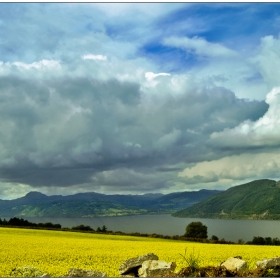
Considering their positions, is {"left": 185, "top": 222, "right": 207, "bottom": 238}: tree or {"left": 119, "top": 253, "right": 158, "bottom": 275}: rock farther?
{"left": 185, "top": 222, "right": 207, "bottom": 238}: tree

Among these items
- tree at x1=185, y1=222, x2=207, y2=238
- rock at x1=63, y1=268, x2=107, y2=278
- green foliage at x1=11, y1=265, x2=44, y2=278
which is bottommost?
tree at x1=185, y1=222, x2=207, y2=238

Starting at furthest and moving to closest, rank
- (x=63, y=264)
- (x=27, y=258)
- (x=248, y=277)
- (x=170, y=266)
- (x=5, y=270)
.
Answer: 1. (x=27, y=258)
2. (x=63, y=264)
3. (x=5, y=270)
4. (x=170, y=266)
5. (x=248, y=277)

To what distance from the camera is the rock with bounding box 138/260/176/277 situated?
16.1 meters

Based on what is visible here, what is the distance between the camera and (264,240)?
74000 millimetres

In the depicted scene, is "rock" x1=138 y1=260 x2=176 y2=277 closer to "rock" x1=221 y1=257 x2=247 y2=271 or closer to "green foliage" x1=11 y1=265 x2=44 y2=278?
"rock" x1=221 y1=257 x2=247 y2=271

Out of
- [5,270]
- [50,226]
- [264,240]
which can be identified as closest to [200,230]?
[264,240]

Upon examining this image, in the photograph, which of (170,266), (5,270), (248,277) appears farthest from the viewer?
(5,270)

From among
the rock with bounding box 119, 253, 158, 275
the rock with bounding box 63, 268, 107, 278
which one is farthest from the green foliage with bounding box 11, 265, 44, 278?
the rock with bounding box 119, 253, 158, 275

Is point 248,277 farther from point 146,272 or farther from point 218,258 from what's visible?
point 218,258

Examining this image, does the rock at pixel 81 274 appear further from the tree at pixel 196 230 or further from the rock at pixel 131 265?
the tree at pixel 196 230

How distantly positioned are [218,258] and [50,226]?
69.2m

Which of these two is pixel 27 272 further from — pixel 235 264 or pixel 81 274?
pixel 235 264

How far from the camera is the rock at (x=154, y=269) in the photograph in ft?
52.9

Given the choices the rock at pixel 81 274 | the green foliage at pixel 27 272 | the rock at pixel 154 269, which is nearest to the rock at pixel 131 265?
the rock at pixel 154 269
